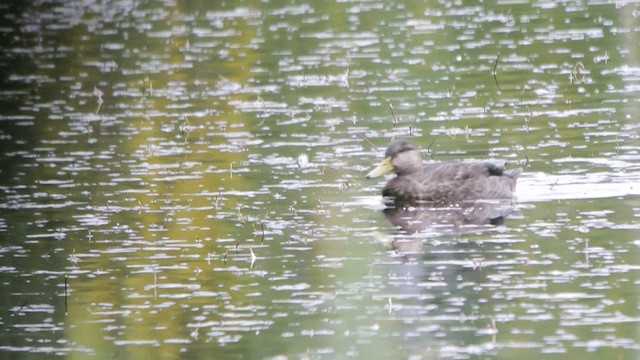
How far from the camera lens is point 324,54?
102 feet

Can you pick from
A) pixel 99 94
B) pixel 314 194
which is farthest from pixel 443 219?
pixel 99 94

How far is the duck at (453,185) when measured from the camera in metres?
16.9

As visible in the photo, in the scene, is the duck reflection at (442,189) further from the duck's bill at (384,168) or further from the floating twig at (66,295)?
the floating twig at (66,295)

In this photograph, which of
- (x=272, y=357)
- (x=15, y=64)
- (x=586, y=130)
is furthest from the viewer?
(x=15, y=64)

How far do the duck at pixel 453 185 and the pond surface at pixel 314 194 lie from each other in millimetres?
290

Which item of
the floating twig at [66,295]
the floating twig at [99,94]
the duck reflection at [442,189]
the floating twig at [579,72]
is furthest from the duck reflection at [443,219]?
the floating twig at [99,94]

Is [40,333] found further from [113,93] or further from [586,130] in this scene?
[113,93]

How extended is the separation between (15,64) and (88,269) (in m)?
19.5

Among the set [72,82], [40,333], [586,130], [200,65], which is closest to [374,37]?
[200,65]

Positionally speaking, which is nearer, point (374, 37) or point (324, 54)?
point (324, 54)

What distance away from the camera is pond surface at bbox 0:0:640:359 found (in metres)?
11.9

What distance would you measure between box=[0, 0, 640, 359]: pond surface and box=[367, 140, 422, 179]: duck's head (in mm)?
371

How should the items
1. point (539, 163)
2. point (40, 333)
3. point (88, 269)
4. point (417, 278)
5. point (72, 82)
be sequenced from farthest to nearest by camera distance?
point (72, 82)
point (539, 163)
point (88, 269)
point (417, 278)
point (40, 333)

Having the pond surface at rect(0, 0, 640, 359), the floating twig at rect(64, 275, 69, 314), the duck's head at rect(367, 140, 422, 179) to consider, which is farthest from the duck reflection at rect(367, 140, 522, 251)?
the floating twig at rect(64, 275, 69, 314)
